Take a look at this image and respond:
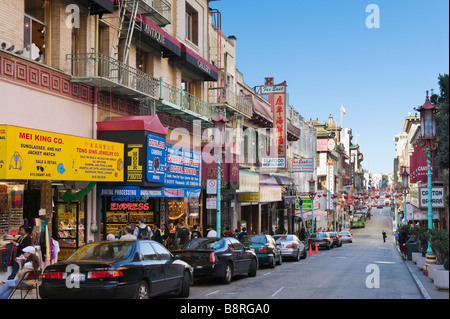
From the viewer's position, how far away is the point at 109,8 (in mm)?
20531

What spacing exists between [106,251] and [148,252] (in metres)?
1.04

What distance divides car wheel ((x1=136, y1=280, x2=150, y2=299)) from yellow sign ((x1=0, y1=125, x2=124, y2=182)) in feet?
16.2

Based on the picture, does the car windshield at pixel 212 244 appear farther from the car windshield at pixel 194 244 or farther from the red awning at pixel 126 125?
the red awning at pixel 126 125

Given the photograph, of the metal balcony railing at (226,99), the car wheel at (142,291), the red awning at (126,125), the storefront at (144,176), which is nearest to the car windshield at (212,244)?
the storefront at (144,176)

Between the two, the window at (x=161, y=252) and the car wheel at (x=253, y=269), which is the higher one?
the window at (x=161, y=252)

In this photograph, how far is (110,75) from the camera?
21578 mm

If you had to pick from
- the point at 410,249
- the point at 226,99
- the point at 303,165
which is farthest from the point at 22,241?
the point at 303,165

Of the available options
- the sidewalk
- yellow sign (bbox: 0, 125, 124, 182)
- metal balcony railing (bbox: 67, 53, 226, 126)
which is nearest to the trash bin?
the sidewalk

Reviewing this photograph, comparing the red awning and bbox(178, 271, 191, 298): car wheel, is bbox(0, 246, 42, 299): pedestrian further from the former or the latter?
the red awning

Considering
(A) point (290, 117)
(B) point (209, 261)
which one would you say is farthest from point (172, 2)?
(A) point (290, 117)

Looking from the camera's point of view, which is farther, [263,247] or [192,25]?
[192,25]

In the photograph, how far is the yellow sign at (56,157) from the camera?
48.6 feet

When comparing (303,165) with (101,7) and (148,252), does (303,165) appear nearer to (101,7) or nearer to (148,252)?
(101,7)
